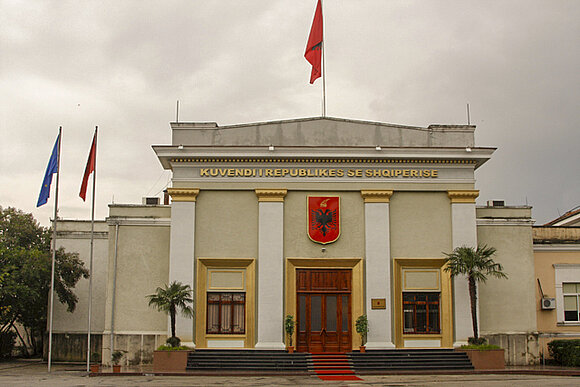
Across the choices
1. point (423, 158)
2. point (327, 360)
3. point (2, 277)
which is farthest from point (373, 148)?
point (2, 277)

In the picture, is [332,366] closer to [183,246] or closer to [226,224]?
[226,224]

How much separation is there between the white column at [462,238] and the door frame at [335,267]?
4.07m

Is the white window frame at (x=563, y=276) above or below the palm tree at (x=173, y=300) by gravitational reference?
above

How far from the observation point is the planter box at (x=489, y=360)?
25.6 meters

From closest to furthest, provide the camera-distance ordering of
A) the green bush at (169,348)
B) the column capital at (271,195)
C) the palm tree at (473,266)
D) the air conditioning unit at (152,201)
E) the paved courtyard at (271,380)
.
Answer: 1. the paved courtyard at (271,380)
2. the green bush at (169,348)
3. the palm tree at (473,266)
4. the column capital at (271,195)
5. the air conditioning unit at (152,201)

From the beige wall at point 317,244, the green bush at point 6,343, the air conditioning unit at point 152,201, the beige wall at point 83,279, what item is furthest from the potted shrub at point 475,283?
the green bush at point 6,343

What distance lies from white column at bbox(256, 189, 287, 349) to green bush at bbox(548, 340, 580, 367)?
12039 millimetres

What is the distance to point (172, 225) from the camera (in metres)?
27.6

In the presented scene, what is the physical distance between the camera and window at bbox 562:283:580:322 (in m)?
29.6

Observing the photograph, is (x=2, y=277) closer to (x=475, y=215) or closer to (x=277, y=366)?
(x=277, y=366)

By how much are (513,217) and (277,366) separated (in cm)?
1272

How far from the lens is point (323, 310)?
27.4 m

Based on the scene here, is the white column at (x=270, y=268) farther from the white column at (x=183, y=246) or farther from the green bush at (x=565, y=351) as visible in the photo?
the green bush at (x=565, y=351)

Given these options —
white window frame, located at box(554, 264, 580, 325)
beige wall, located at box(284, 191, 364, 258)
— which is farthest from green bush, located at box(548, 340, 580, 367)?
beige wall, located at box(284, 191, 364, 258)
